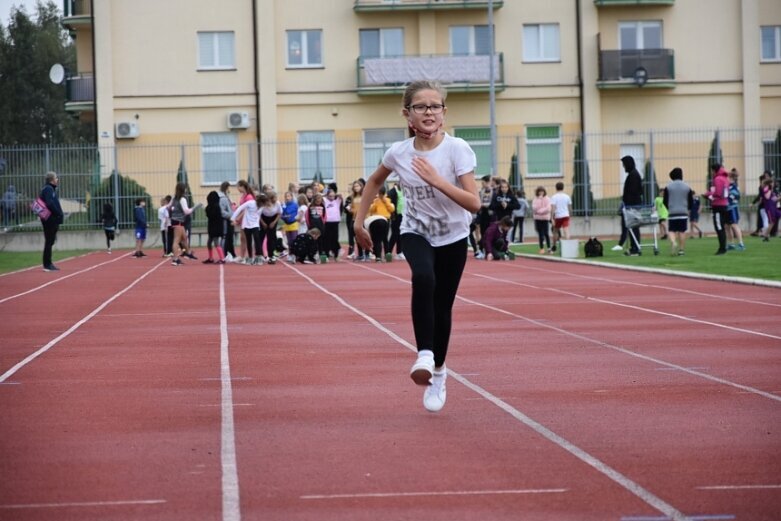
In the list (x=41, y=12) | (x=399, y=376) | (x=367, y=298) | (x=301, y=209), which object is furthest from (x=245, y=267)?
(x=41, y=12)

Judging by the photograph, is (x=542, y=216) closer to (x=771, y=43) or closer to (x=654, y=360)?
(x=654, y=360)

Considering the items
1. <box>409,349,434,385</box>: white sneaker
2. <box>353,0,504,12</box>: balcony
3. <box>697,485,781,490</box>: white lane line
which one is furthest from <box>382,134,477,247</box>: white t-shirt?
<box>353,0,504,12</box>: balcony

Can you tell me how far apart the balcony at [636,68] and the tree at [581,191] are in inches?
300

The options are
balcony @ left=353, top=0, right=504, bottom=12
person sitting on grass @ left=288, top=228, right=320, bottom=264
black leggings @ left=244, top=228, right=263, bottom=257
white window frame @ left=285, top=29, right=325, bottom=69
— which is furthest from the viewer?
white window frame @ left=285, top=29, right=325, bottom=69

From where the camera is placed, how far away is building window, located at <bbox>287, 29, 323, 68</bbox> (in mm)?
52094

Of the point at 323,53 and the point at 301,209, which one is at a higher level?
the point at 323,53

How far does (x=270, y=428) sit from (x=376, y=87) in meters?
44.0

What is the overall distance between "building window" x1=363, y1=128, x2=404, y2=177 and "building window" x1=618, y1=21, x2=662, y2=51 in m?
8.97

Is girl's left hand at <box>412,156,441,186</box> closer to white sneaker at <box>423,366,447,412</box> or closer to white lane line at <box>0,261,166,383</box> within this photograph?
white sneaker at <box>423,366,447,412</box>

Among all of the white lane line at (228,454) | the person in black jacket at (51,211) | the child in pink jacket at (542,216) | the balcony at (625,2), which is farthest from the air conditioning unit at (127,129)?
the white lane line at (228,454)

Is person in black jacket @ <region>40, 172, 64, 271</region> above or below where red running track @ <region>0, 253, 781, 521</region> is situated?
above

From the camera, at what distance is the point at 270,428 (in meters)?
8.11

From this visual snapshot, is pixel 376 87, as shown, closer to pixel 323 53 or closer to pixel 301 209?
pixel 323 53

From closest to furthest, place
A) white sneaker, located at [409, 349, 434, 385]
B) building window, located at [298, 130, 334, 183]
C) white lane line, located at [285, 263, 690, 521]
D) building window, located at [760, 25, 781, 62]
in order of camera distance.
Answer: white lane line, located at [285, 263, 690, 521], white sneaker, located at [409, 349, 434, 385], building window, located at [298, 130, 334, 183], building window, located at [760, 25, 781, 62]
